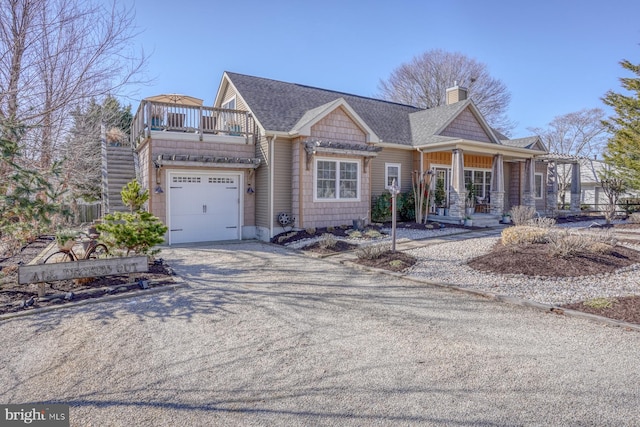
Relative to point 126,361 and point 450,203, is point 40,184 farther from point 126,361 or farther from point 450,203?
point 450,203

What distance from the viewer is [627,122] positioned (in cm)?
1550

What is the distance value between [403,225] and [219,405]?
11.3 metres

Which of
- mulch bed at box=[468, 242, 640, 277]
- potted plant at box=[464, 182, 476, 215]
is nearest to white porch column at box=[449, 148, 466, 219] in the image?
potted plant at box=[464, 182, 476, 215]

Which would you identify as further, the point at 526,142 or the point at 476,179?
the point at 526,142

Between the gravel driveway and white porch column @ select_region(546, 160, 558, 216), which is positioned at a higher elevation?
white porch column @ select_region(546, 160, 558, 216)

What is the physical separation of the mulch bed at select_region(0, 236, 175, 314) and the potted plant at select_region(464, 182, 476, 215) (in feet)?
40.1

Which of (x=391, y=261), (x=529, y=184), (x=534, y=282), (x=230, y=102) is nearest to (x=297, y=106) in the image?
(x=230, y=102)

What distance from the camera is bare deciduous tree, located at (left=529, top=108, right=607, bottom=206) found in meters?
32.8

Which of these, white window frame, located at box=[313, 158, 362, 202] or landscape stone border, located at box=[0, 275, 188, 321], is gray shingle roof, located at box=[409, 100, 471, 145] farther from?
landscape stone border, located at box=[0, 275, 188, 321]

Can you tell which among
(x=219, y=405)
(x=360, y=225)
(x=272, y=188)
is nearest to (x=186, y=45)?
(x=272, y=188)

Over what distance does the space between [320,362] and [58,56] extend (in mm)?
7023

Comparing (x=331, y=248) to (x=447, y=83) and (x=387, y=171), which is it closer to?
(x=387, y=171)

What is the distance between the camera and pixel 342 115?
41.1 feet

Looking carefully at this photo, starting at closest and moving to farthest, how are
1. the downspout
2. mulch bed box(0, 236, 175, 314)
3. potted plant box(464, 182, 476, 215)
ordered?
mulch bed box(0, 236, 175, 314)
the downspout
potted plant box(464, 182, 476, 215)
